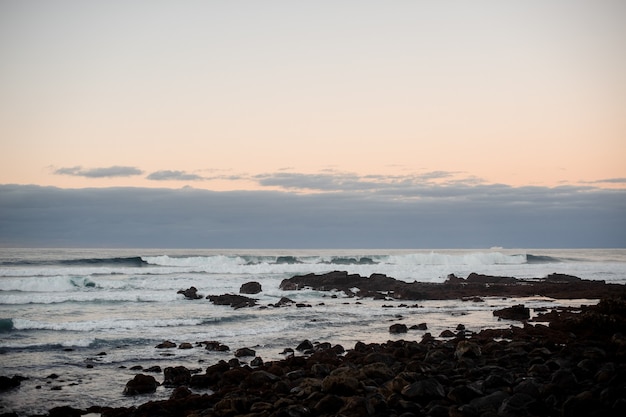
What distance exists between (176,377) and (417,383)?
20.8ft

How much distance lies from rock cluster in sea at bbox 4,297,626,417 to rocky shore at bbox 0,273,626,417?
0.07 feet

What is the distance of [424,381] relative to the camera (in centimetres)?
995

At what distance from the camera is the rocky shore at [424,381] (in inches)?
348

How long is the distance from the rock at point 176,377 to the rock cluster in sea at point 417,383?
0.08ft

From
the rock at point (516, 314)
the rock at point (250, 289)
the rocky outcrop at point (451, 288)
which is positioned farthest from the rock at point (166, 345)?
the rock at point (250, 289)

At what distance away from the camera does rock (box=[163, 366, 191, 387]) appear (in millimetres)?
13172

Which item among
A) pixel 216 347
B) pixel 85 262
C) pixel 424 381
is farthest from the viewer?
pixel 85 262

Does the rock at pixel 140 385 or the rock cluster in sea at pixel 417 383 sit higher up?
the rock cluster in sea at pixel 417 383

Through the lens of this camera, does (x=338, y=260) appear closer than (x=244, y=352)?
No

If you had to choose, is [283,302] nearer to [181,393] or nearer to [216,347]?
[216,347]

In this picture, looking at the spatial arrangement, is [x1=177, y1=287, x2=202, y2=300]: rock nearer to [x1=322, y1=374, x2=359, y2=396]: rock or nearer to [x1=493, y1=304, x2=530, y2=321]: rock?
[x1=493, y1=304, x2=530, y2=321]: rock

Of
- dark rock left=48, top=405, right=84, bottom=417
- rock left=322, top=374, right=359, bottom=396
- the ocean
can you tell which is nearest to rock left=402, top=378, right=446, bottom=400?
rock left=322, top=374, right=359, bottom=396

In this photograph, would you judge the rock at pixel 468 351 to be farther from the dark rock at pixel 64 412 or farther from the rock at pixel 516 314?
the rock at pixel 516 314

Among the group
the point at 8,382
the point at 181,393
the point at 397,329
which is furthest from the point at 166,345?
the point at 397,329
